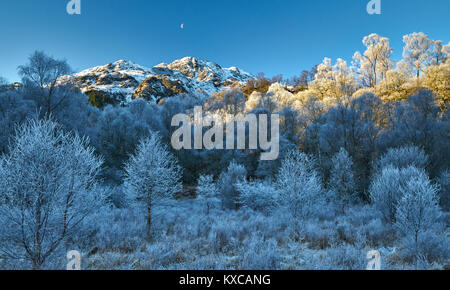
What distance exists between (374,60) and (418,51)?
5.38 meters

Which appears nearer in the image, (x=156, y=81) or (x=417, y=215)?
(x=417, y=215)

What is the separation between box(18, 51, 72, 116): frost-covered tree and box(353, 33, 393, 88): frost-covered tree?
41.3 metres

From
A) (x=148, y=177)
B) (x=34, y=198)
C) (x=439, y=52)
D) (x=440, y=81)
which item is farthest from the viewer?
(x=439, y=52)

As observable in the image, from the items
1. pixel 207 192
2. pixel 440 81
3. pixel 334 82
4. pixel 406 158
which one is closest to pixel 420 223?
pixel 406 158

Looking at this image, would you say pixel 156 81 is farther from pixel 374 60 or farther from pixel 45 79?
pixel 374 60

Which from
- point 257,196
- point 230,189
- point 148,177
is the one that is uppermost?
point 148,177

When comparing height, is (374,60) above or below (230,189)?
above

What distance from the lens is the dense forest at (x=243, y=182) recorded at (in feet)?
15.7

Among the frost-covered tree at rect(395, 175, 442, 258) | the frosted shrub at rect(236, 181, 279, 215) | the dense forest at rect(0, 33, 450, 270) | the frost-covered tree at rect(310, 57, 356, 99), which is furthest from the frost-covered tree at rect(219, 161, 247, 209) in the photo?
the frost-covered tree at rect(310, 57, 356, 99)

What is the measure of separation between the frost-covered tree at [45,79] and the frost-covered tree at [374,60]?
41.3m

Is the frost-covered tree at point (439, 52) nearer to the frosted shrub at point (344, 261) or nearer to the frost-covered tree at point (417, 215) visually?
the frost-covered tree at point (417, 215)

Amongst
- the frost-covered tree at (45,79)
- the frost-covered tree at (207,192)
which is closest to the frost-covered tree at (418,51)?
the frost-covered tree at (207,192)

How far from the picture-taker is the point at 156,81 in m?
83.4

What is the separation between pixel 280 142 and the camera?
2216cm
